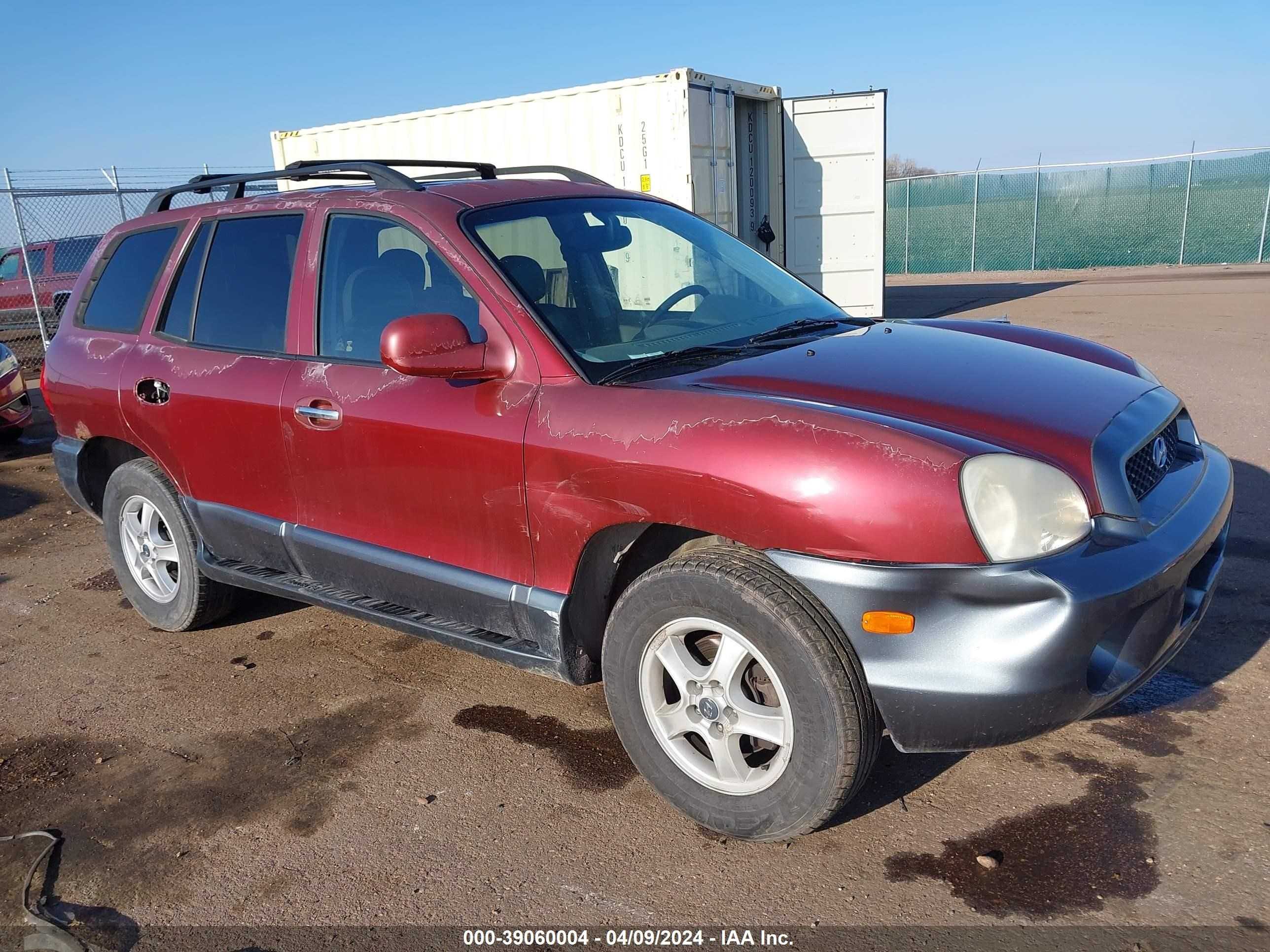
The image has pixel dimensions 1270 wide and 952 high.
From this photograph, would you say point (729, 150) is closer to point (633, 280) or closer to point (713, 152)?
point (713, 152)

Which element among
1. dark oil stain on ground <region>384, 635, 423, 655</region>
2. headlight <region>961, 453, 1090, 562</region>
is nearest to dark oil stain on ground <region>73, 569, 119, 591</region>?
dark oil stain on ground <region>384, 635, 423, 655</region>

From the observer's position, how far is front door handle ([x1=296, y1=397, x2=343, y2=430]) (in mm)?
3475

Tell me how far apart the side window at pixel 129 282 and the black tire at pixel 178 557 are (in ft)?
2.13

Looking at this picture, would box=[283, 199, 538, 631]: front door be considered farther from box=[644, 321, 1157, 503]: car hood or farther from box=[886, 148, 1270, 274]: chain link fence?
box=[886, 148, 1270, 274]: chain link fence

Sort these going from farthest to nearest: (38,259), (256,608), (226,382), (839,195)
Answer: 1. (38,259)
2. (839,195)
3. (256,608)
4. (226,382)

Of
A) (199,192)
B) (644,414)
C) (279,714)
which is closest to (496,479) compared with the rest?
(644,414)

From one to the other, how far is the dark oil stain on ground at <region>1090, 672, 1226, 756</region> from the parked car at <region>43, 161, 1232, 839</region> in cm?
55

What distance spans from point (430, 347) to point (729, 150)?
8391mm

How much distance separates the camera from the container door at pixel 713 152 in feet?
32.1

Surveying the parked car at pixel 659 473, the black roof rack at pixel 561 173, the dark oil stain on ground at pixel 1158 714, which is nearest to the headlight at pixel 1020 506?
the parked car at pixel 659 473

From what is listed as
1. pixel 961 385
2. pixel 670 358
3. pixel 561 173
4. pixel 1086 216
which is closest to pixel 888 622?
pixel 961 385

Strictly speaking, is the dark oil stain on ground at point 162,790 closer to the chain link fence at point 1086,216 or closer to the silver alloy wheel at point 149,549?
the silver alloy wheel at point 149,549

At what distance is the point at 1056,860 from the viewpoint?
2.64 metres

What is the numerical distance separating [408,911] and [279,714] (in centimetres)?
140
